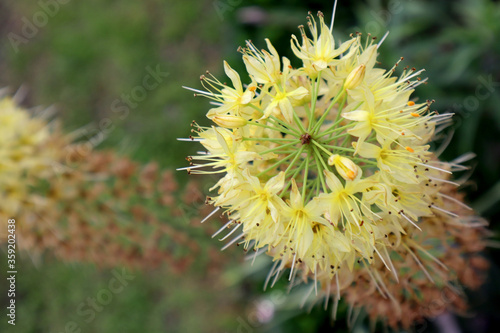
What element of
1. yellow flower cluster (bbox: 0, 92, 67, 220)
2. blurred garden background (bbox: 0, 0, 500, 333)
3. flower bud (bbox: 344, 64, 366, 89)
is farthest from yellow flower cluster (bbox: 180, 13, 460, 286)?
yellow flower cluster (bbox: 0, 92, 67, 220)

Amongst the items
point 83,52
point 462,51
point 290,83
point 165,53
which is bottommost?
point 83,52

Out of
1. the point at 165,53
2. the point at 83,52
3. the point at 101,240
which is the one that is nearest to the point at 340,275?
the point at 101,240

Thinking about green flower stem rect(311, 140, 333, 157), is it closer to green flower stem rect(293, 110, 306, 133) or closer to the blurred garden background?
green flower stem rect(293, 110, 306, 133)

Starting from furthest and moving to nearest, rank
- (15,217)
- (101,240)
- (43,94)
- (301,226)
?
(43,94) < (101,240) < (15,217) < (301,226)

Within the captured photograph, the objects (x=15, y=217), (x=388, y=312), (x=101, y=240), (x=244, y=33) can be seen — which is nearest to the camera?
(x=388, y=312)

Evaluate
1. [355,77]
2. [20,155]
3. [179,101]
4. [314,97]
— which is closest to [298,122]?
[314,97]

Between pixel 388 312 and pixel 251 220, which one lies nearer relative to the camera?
pixel 251 220

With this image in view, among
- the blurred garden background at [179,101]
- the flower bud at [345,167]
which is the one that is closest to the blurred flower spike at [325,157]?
the flower bud at [345,167]

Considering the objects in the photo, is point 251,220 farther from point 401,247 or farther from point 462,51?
point 462,51
